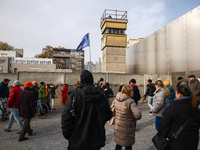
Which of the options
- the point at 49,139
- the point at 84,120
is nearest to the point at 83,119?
the point at 84,120

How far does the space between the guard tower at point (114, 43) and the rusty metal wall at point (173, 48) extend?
261 cm

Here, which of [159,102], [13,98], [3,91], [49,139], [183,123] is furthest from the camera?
[3,91]

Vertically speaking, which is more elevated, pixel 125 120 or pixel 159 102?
pixel 159 102

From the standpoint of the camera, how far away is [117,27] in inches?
720

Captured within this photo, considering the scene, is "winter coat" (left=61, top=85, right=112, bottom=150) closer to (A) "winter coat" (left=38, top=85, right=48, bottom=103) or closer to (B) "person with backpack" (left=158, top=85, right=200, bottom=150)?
(B) "person with backpack" (left=158, top=85, right=200, bottom=150)

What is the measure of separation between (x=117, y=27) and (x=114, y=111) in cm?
1666

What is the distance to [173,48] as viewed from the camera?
13070 mm

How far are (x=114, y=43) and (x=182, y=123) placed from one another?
1634 cm

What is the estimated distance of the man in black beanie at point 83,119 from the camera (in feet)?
7.02

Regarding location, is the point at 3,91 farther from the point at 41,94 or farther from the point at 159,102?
the point at 159,102

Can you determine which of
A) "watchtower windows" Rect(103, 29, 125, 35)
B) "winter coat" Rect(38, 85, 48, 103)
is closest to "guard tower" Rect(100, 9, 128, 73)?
"watchtower windows" Rect(103, 29, 125, 35)

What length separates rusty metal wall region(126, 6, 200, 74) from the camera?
10.9 m

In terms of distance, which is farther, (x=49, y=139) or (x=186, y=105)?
(x=49, y=139)

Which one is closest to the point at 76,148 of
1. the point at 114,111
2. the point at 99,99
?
the point at 99,99
